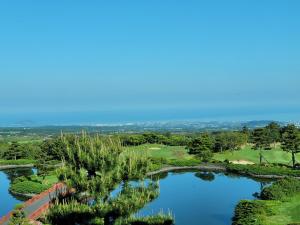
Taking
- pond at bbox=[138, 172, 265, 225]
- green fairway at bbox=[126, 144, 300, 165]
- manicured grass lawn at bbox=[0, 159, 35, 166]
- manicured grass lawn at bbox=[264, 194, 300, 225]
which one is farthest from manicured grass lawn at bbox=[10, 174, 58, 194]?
manicured grass lawn at bbox=[264, 194, 300, 225]

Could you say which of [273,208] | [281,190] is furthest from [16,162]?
[273,208]

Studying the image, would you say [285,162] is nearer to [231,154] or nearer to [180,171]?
[231,154]

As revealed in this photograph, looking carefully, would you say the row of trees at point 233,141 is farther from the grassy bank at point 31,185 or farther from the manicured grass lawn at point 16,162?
the manicured grass lawn at point 16,162

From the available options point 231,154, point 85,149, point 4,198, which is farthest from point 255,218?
point 231,154

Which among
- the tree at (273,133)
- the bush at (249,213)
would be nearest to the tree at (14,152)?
the tree at (273,133)

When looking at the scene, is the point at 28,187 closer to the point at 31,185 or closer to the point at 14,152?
the point at 31,185

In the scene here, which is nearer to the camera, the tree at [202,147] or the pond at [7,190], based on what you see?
the pond at [7,190]

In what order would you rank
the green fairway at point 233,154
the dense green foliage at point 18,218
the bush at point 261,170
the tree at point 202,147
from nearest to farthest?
the dense green foliage at point 18,218
the bush at point 261,170
the green fairway at point 233,154
the tree at point 202,147
